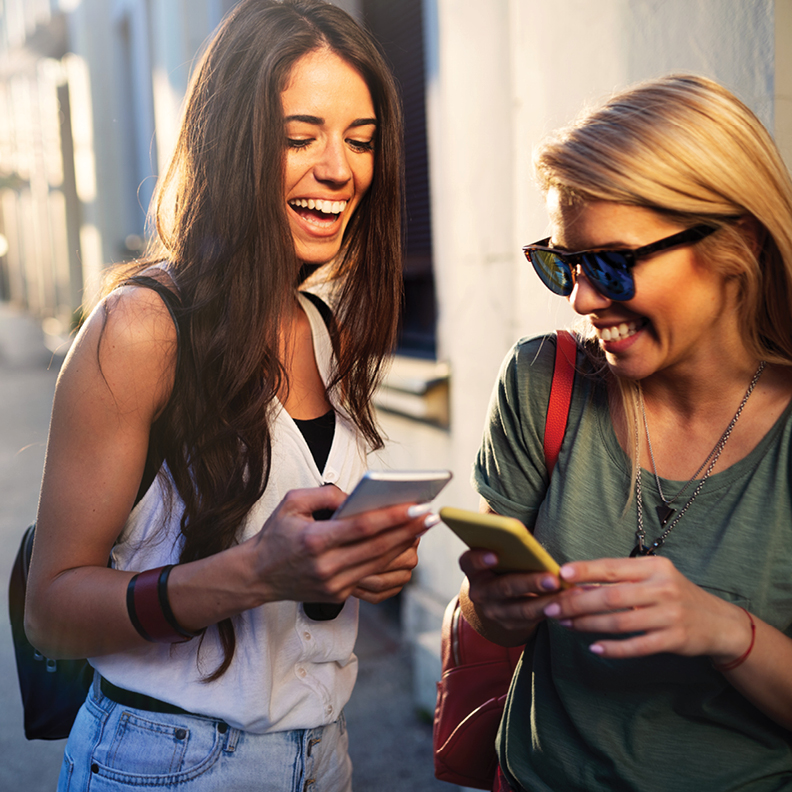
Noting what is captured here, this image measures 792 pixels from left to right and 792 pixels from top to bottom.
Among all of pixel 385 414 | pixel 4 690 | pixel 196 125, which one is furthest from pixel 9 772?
pixel 196 125

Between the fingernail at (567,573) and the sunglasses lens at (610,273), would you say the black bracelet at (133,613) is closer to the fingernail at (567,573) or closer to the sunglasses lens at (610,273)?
the fingernail at (567,573)

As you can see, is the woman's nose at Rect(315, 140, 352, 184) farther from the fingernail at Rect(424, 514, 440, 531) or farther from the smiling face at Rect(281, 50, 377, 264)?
the fingernail at Rect(424, 514, 440, 531)

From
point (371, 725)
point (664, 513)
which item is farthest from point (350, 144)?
point (371, 725)

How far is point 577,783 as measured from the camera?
1386mm

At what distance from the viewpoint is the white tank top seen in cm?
147

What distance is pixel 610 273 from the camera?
4.39 ft

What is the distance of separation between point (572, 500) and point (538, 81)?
6.40ft

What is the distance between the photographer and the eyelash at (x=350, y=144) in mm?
1675

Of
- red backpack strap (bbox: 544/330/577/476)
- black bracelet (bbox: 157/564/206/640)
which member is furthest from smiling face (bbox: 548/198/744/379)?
black bracelet (bbox: 157/564/206/640)

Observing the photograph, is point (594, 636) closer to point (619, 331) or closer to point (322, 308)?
point (619, 331)

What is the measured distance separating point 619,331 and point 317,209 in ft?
2.42

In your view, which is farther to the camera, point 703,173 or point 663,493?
point 663,493

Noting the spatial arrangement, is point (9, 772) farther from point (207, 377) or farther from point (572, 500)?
point (572, 500)

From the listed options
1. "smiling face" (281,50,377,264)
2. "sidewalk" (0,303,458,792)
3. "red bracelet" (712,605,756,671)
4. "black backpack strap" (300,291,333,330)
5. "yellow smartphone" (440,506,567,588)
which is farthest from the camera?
"sidewalk" (0,303,458,792)
